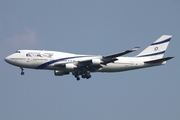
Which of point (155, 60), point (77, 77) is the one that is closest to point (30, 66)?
point (77, 77)

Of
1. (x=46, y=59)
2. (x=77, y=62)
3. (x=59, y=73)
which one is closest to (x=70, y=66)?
(x=77, y=62)

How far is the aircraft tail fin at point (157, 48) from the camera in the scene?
7144cm

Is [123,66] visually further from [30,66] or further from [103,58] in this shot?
[30,66]

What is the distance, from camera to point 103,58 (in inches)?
2498

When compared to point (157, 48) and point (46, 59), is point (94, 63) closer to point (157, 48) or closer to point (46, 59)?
point (46, 59)

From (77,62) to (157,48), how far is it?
16.4 meters

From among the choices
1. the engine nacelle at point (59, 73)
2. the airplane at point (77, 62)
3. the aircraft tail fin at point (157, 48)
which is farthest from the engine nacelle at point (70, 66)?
the aircraft tail fin at point (157, 48)

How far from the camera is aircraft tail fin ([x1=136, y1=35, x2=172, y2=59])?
71.4 metres

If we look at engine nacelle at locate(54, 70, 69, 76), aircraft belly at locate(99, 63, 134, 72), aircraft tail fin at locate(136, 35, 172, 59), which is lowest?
aircraft belly at locate(99, 63, 134, 72)

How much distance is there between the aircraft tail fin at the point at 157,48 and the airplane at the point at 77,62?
5.39 ft

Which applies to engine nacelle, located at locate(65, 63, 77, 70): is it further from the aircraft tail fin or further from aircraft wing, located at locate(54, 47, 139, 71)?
the aircraft tail fin

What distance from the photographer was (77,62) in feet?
212

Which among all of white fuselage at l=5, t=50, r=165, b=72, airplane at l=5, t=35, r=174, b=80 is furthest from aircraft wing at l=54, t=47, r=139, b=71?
white fuselage at l=5, t=50, r=165, b=72

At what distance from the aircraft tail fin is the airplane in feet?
5.39
